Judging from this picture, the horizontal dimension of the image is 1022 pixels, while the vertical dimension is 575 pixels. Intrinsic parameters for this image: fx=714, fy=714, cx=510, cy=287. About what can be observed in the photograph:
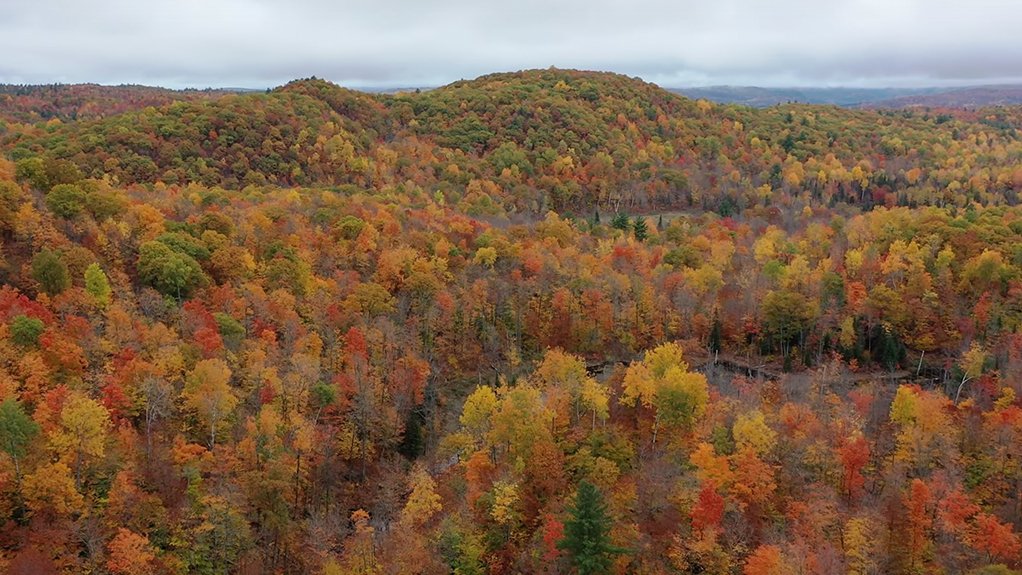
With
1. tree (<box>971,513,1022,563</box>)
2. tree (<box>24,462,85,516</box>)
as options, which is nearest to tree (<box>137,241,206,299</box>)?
tree (<box>24,462,85,516</box>)

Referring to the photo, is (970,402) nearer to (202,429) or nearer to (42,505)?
(202,429)

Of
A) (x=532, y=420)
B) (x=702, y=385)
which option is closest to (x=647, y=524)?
(x=532, y=420)

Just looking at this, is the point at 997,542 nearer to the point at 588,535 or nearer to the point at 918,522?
the point at 918,522

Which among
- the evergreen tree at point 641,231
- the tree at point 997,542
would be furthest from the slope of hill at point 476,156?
the tree at point 997,542

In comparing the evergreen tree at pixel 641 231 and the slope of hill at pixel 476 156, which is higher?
the slope of hill at pixel 476 156

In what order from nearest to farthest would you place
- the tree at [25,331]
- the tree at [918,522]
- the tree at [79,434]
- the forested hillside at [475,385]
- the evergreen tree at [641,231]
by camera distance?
1. the tree at [918,522]
2. the forested hillside at [475,385]
3. the tree at [79,434]
4. the tree at [25,331]
5. the evergreen tree at [641,231]

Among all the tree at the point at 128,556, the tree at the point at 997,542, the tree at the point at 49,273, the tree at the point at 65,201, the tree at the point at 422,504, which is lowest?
the tree at the point at 422,504

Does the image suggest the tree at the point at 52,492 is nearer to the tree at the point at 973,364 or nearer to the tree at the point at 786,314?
the tree at the point at 786,314

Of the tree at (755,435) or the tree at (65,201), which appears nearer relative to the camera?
the tree at (755,435)
